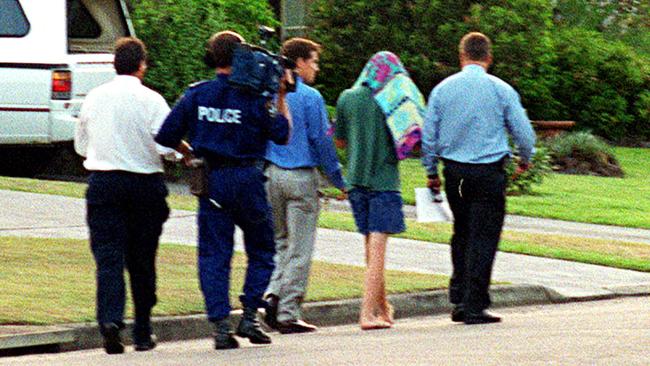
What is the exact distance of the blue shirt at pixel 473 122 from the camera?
10570mm

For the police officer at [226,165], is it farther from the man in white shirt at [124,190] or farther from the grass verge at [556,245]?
the grass verge at [556,245]

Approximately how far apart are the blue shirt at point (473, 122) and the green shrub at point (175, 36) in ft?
35.8

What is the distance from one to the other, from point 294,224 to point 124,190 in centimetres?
158

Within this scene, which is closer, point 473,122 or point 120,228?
point 120,228

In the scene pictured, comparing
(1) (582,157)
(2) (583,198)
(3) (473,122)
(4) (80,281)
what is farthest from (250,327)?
(1) (582,157)

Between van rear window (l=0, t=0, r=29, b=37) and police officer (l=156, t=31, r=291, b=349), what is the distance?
9.05 metres

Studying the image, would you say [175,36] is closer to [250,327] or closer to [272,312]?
[272,312]

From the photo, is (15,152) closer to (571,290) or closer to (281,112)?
(571,290)

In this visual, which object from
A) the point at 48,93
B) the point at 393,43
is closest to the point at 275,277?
the point at 48,93

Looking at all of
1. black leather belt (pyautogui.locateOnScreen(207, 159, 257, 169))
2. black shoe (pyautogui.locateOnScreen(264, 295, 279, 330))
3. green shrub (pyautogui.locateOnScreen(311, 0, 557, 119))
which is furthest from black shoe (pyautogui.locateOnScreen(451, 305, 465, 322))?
green shrub (pyautogui.locateOnScreen(311, 0, 557, 119))

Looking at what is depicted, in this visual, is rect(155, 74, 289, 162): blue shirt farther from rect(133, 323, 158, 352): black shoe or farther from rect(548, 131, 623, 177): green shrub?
rect(548, 131, 623, 177): green shrub

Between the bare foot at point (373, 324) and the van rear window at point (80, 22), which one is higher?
the van rear window at point (80, 22)

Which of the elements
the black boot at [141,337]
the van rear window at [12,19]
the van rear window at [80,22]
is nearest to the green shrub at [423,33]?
the van rear window at [80,22]

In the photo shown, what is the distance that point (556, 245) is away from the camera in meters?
15.9
